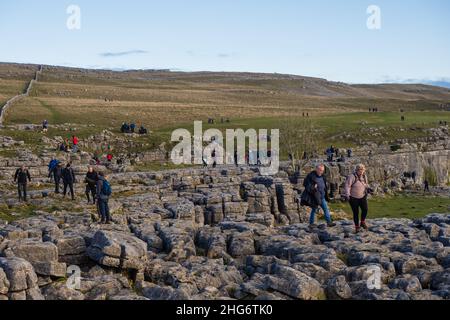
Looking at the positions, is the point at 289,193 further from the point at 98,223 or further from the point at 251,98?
the point at 251,98

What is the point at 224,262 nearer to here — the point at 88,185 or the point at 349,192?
the point at 349,192

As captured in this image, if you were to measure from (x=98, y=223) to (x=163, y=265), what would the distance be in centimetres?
876

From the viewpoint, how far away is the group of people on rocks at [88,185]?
1150 inches

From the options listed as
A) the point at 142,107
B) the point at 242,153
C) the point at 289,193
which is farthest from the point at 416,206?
the point at 142,107

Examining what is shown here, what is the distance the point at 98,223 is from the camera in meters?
29.3

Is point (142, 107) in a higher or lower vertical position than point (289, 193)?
higher

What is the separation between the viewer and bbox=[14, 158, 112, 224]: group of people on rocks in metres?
29.2

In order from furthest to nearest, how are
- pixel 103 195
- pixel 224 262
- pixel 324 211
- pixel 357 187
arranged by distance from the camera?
1. pixel 103 195
2. pixel 324 211
3. pixel 357 187
4. pixel 224 262

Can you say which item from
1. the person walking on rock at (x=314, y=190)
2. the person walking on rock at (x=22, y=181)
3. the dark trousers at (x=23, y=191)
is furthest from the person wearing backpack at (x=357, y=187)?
the dark trousers at (x=23, y=191)

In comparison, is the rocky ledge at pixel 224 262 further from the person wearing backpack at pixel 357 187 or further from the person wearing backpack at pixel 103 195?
the person wearing backpack at pixel 357 187

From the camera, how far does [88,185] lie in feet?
119

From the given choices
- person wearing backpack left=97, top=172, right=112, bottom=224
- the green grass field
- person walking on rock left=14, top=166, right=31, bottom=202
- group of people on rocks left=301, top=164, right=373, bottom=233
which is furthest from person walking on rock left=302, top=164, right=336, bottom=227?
the green grass field

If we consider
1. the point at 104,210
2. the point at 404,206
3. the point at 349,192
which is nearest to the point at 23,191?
the point at 104,210

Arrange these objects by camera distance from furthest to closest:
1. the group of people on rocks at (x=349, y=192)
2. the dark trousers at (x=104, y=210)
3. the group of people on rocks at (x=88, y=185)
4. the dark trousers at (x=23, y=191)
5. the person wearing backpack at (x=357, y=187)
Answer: the dark trousers at (x=23, y=191) → the dark trousers at (x=104, y=210) → the group of people on rocks at (x=88, y=185) → the group of people on rocks at (x=349, y=192) → the person wearing backpack at (x=357, y=187)
